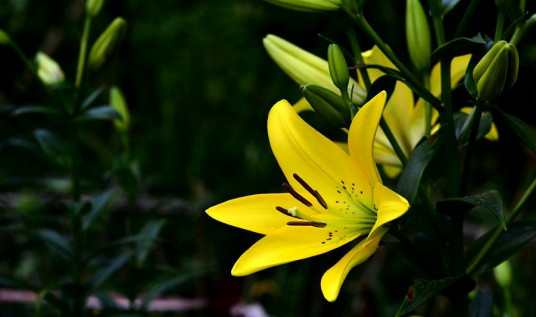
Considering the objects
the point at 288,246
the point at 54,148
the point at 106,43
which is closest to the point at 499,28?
the point at 288,246

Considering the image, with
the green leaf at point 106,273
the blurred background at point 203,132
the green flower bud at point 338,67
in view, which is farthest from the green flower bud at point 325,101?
the blurred background at point 203,132

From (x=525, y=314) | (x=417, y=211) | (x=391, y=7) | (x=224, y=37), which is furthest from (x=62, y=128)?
(x=417, y=211)

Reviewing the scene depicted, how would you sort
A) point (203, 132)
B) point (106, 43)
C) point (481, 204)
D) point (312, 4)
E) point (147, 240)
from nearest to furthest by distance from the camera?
point (481, 204)
point (312, 4)
point (106, 43)
point (147, 240)
point (203, 132)

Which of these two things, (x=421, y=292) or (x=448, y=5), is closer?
(x=421, y=292)

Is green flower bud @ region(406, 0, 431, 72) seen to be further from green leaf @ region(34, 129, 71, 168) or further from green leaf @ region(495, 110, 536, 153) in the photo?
green leaf @ region(34, 129, 71, 168)

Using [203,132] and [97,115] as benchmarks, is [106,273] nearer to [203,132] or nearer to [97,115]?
[97,115]

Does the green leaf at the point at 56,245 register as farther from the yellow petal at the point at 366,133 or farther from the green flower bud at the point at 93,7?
the yellow petal at the point at 366,133
